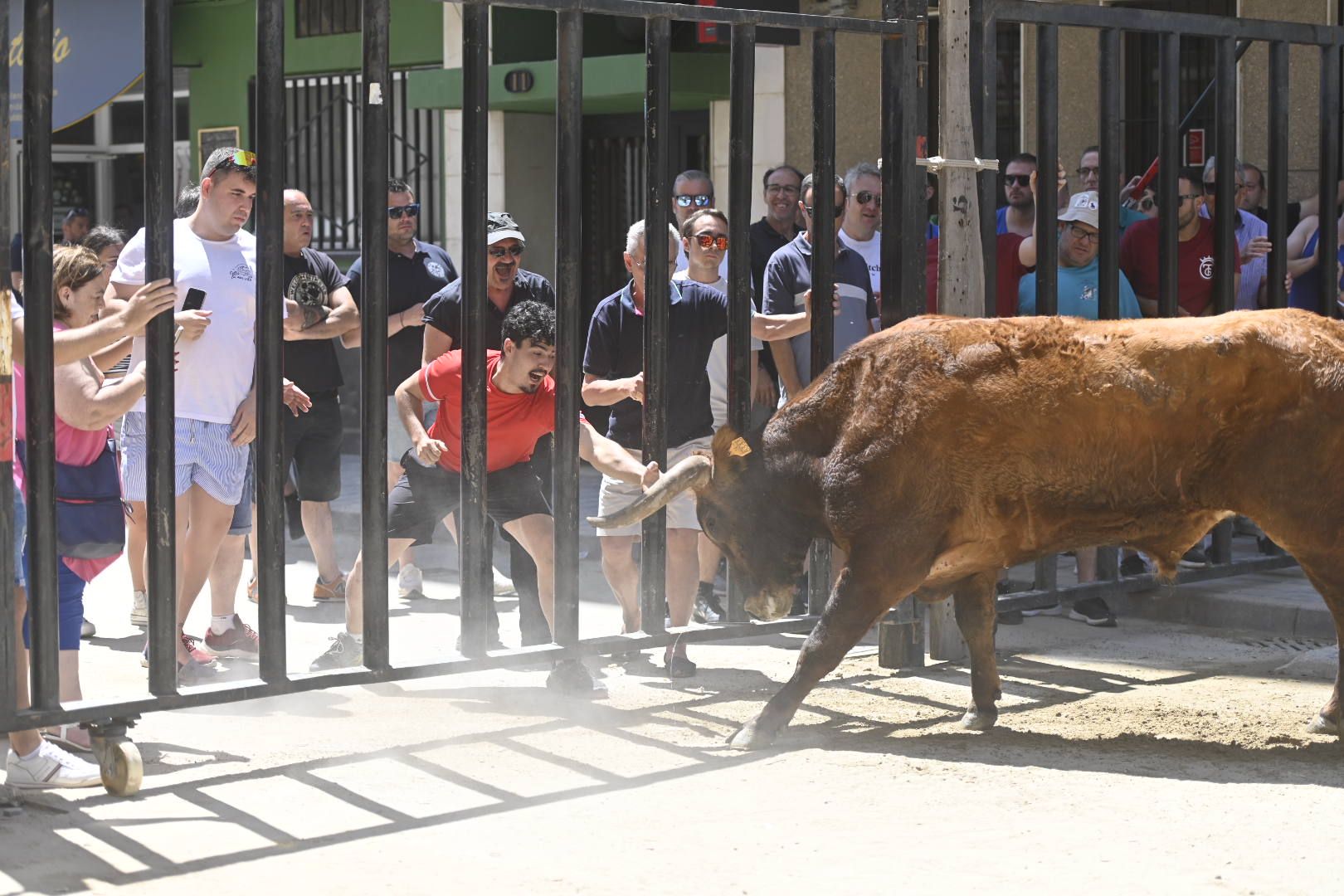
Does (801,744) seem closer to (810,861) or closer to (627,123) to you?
(810,861)

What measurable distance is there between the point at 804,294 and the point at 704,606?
1.53m

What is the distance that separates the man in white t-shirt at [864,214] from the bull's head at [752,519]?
8.41ft

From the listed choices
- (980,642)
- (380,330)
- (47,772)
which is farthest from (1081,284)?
(47,772)

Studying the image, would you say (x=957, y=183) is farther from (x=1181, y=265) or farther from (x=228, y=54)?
(x=228, y=54)

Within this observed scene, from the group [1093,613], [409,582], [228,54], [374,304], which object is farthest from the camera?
[228,54]

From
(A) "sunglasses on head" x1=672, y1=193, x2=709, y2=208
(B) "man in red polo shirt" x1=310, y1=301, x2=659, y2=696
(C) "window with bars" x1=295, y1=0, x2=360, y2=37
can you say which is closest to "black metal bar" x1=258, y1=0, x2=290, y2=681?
(B) "man in red polo shirt" x1=310, y1=301, x2=659, y2=696

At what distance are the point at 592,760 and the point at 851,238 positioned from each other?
3.91 meters

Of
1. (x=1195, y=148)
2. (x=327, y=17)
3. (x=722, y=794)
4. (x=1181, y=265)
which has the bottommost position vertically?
(x=722, y=794)

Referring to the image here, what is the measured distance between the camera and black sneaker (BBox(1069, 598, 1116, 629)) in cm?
862

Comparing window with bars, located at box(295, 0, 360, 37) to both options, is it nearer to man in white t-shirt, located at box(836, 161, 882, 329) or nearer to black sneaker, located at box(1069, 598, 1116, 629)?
man in white t-shirt, located at box(836, 161, 882, 329)

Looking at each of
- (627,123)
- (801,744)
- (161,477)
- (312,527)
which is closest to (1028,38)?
(627,123)

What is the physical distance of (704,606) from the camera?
8.41 m

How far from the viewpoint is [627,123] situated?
50.0 ft

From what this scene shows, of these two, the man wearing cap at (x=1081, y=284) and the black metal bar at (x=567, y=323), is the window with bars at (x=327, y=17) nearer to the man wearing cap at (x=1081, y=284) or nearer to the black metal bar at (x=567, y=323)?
the man wearing cap at (x=1081, y=284)
